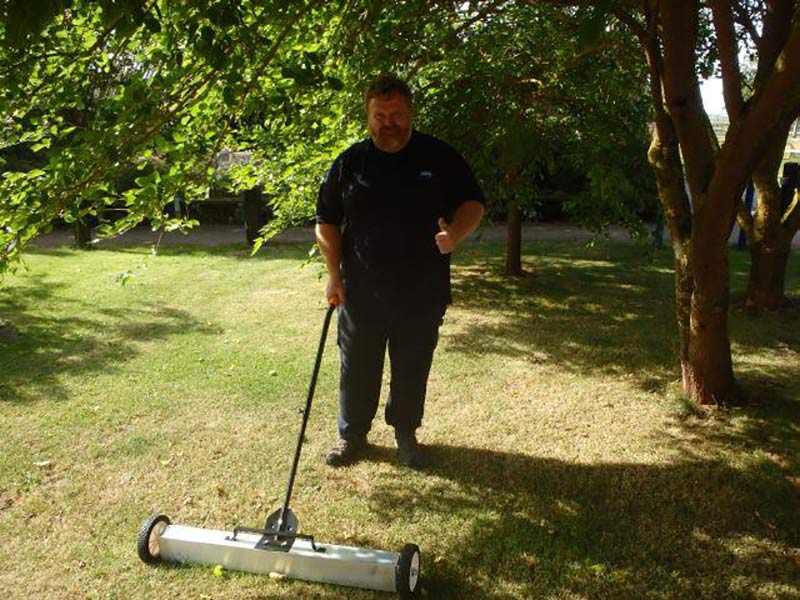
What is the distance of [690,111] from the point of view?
426 centimetres

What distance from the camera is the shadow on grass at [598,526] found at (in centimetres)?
297

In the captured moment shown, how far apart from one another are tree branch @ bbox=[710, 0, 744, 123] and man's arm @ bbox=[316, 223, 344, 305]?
3489 millimetres

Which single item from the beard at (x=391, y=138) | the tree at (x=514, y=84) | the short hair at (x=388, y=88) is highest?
the tree at (x=514, y=84)

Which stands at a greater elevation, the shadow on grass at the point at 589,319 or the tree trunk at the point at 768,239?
the tree trunk at the point at 768,239

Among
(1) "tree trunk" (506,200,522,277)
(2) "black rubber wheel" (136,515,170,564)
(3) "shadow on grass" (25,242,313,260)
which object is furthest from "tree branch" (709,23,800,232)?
(3) "shadow on grass" (25,242,313,260)

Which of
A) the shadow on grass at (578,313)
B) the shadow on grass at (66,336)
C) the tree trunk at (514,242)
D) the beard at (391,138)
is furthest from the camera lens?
the tree trunk at (514,242)

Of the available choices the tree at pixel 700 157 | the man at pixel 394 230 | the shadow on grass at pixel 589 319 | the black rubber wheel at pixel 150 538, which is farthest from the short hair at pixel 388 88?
the shadow on grass at pixel 589 319

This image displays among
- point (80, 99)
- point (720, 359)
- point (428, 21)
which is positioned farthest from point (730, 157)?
point (80, 99)

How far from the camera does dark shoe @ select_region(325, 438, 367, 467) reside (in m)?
4.06

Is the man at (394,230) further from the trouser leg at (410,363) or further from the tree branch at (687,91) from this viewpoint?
the tree branch at (687,91)

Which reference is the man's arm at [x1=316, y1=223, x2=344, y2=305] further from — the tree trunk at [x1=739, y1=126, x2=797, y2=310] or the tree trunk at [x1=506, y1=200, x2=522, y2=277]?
the tree trunk at [x1=506, y1=200, x2=522, y2=277]

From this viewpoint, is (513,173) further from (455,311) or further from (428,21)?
(428,21)

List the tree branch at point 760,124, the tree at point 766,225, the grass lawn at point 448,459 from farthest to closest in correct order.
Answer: the tree at point 766,225
the tree branch at point 760,124
the grass lawn at point 448,459

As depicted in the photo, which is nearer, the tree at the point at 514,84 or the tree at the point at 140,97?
the tree at the point at 140,97
